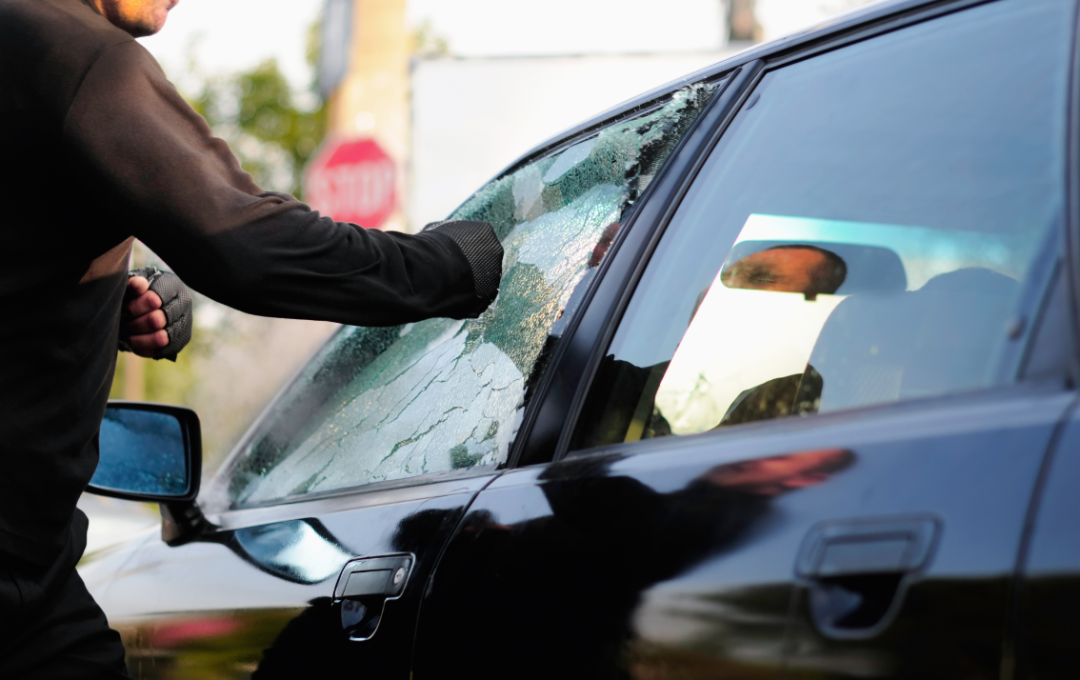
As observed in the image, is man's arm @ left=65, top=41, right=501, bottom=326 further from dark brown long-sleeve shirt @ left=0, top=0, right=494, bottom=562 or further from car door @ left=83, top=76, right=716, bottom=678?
car door @ left=83, top=76, right=716, bottom=678

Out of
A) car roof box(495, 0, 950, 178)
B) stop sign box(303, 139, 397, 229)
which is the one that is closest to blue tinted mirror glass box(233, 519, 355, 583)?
car roof box(495, 0, 950, 178)

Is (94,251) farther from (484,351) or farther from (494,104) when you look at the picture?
(494,104)

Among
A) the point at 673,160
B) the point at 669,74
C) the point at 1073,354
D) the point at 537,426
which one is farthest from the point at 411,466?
the point at 669,74

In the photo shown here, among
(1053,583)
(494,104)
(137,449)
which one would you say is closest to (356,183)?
(494,104)

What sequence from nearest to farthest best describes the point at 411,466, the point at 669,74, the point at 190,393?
the point at 411,466 < the point at 669,74 < the point at 190,393

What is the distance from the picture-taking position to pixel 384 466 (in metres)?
1.85

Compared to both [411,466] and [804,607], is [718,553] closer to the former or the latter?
[804,607]

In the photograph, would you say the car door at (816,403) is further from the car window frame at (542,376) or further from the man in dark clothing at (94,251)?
the man in dark clothing at (94,251)

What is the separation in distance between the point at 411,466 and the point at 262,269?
42 centimetres

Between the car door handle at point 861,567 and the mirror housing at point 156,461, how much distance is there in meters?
1.55

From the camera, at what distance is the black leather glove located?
1747 mm

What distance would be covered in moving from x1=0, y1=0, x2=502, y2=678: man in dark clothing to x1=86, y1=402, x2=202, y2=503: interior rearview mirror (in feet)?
1.57

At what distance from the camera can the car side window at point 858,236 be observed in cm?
106

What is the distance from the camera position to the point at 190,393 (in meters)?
22.6
